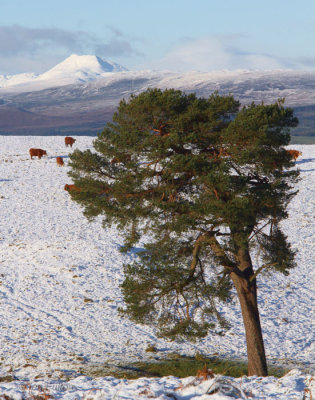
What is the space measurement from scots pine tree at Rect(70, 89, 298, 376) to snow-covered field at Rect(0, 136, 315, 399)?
479 centimetres

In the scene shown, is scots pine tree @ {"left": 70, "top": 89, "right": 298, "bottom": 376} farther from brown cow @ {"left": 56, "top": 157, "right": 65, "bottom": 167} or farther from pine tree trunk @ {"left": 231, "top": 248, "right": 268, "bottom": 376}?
brown cow @ {"left": 56, "top": 157, "right": 65, "bottom": 167}

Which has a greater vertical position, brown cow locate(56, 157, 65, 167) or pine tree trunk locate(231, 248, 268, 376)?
brown cow locate(56, 157, 65, 167)

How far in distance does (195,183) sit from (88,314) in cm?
1236

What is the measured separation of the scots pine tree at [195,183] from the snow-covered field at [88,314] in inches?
188

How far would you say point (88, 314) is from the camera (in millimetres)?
25062

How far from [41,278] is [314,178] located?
31.3 meters

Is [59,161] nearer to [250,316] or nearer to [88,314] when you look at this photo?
[88,314]

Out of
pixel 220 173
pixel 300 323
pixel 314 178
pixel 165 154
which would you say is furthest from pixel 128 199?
pixel 314 178

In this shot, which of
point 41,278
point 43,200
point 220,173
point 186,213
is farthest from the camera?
point 43,200

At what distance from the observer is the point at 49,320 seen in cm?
2411

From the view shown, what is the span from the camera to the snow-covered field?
38.8 feet

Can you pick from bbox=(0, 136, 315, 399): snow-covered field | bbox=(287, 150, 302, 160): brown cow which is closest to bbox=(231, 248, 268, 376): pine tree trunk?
bbox=(0, 136, 315, 399): snow-covered field

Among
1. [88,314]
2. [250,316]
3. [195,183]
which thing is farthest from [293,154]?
[88,314]

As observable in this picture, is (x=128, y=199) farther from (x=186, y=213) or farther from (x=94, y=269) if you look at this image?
(x=94, y=269)
